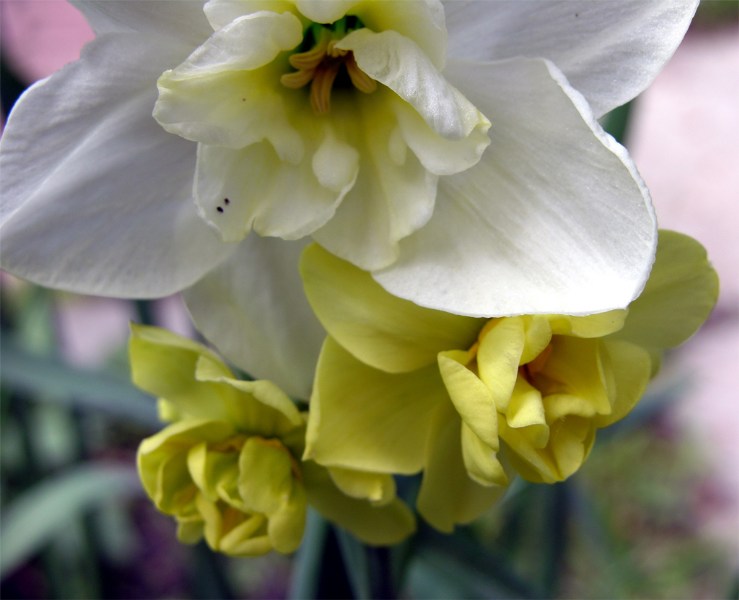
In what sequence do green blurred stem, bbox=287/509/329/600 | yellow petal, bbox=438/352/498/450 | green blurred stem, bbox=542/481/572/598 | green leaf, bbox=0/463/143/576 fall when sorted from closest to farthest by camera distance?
yellow petal, bbox=438/352/498/450 → green blurred stem, bbox=287/509/329/600 → green blurred stem, bbox=542/481/572/598 → green leaf, bbox=0/463/143/576

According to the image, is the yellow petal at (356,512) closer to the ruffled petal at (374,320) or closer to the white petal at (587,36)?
the ruffled petal at (374,320)

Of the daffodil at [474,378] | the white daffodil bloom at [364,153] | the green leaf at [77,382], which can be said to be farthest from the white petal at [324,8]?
the green leaf at [77,382]

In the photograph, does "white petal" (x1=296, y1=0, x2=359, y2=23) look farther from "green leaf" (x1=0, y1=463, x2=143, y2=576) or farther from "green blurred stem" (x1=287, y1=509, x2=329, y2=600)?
"green leaf" (x1=0, y1=463, x2=143, y2=576)

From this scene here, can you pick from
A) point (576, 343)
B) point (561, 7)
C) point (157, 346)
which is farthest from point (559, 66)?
point (157, 346)

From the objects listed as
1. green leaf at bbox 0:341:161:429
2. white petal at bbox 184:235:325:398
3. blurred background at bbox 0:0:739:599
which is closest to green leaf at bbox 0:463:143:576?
blurred background at bbox 0:0:739:599

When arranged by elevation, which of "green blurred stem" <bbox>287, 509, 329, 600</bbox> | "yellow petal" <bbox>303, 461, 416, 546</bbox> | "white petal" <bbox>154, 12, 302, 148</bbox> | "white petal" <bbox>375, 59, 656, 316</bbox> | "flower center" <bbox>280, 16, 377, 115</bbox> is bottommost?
"green blurred stem" <bbox>287, 509, 329, 600</bbox>

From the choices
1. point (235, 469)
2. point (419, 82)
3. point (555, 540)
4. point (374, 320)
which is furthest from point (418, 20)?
point (555, 540)

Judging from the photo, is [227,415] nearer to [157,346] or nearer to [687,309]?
[157,346]
